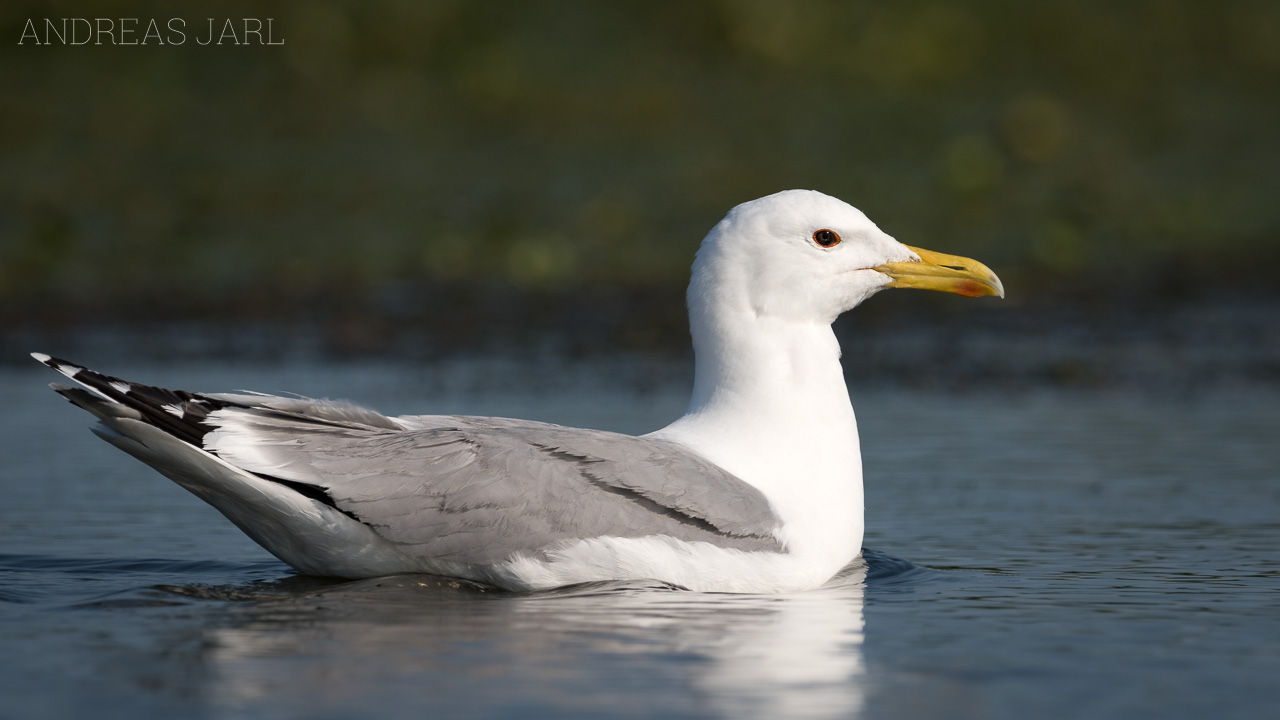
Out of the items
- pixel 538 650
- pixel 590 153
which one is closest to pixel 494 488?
pixel 538 650

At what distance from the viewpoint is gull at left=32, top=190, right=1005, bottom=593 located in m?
6.85

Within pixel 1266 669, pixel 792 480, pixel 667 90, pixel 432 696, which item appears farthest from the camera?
pixel 667 90

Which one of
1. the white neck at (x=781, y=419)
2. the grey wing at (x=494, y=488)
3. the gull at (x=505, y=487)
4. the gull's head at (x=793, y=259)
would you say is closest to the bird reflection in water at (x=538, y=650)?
the gull at (x=505, y=487)

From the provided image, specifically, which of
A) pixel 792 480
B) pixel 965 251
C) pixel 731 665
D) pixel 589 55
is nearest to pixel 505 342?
pixel 965 251

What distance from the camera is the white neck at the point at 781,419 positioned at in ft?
24.1

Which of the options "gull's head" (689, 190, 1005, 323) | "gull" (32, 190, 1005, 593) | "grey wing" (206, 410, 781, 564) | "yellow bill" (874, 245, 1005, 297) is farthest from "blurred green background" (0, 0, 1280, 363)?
"grey wing" (206, 410, 781, 564)

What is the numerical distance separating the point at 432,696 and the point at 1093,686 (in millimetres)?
1998

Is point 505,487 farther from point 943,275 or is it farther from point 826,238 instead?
point 943,275

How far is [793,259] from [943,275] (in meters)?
0.72

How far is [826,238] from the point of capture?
7.68 meters

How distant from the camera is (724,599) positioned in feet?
22.7

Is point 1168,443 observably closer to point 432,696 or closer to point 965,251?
point 432,696

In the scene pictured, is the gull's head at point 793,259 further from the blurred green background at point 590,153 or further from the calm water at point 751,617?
the blurred green background at point 590,153

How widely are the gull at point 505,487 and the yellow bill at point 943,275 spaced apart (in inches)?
29.6
